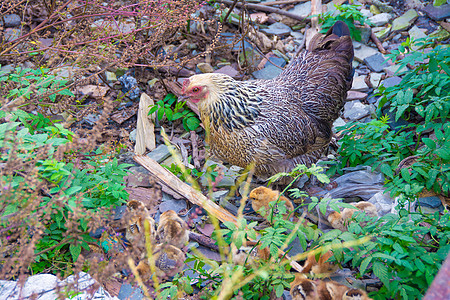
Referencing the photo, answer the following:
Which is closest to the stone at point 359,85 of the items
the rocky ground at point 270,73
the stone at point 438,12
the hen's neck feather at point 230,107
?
the rocky ground at point 270,73

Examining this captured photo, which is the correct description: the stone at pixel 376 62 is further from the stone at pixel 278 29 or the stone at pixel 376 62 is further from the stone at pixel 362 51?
the stone at pixel 278 29

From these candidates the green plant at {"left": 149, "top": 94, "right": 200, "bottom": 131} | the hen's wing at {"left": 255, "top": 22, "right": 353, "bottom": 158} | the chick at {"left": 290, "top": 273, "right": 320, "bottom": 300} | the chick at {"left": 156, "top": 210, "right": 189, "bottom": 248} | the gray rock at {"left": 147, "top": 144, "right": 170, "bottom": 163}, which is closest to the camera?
the chick at {"left": 290, "top": 273, "right": 320, "bottom": 300}

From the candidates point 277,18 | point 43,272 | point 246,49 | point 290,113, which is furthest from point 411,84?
point 43,272

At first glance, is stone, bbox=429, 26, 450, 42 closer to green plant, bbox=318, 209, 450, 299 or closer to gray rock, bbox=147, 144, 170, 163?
green plant, bbox=318, 209, 450, 299

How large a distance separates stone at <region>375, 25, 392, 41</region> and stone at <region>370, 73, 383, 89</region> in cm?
85

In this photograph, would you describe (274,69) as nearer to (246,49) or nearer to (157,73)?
(246,49)

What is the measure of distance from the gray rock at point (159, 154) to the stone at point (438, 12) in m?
4.67

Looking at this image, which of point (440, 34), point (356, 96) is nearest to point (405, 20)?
point (440, 34)

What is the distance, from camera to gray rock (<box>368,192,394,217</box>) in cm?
383

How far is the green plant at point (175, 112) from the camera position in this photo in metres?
4.82

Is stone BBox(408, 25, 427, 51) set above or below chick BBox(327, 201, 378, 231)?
above

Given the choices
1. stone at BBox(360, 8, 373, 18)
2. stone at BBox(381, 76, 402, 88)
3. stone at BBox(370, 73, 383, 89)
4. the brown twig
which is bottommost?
stone at BBox(370, 73, 383, 89)

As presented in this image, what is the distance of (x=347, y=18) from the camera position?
5.95m

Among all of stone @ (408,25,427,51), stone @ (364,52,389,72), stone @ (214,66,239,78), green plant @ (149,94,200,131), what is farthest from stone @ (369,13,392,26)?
green plant @ (149,94,200,131)
